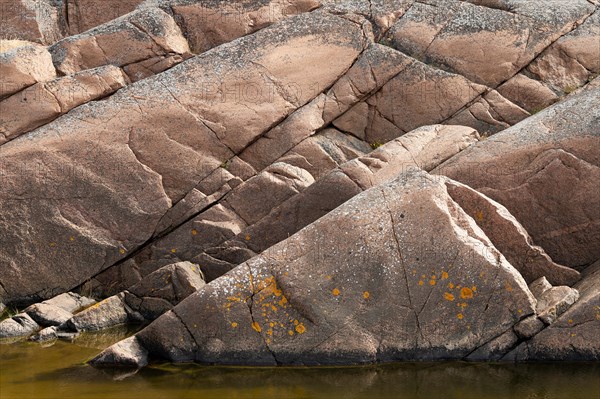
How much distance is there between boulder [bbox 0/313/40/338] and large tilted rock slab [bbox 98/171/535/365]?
285 centimetres

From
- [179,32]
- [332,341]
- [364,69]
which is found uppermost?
[179,32]

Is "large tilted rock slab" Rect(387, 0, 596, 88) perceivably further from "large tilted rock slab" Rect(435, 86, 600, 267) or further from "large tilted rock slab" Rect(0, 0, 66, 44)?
"large tilted rock slab" Rect(0, 0, 66, 44)

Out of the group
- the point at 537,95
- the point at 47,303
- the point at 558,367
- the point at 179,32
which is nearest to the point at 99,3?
the point at 179,32

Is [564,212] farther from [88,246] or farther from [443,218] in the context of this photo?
[88,246]

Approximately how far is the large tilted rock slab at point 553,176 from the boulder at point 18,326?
850 centimetres

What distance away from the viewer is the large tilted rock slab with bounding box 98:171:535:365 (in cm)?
1357

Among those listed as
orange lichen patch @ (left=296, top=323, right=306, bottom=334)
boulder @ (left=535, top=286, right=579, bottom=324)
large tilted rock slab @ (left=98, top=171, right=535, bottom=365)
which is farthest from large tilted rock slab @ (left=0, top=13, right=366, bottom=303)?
boulder @ (left=535, top=286, right=579, bottom=324)

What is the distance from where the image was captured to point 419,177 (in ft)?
48.4

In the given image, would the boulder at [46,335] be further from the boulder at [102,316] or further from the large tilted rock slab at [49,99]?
the large tilted rock slab at [49,99]

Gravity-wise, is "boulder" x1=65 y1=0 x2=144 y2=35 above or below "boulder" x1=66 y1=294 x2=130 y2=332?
above

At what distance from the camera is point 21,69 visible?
1919 centimetres

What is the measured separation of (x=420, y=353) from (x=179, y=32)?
10997 millimetres

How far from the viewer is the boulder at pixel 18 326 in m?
15.8

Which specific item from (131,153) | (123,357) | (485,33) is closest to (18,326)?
(123,357)
